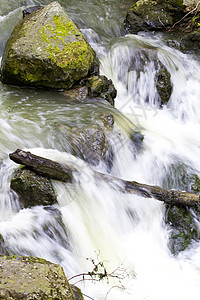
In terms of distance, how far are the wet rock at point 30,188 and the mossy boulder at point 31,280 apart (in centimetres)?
143

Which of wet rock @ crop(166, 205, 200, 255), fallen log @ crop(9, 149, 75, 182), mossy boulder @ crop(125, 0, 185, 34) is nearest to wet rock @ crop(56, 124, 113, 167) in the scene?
fallen log @ crop(9, 149, 75, 182)

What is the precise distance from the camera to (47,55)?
6012 millimetres

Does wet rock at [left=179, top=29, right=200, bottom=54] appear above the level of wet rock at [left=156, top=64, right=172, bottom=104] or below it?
above

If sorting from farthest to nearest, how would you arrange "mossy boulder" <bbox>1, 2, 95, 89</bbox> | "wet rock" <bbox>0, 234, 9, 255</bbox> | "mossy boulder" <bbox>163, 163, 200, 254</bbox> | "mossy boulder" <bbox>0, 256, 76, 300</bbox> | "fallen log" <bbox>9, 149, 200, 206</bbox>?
"mossy boulder" <bbox>1, 2, 95, 89</bbox> → "mossy boulder" <bbox>163, 163, 200, 254</bbox> → "fallen log" <bbox>9, 149, 200, 206</bbox> → "wet rock" <bbox>0, 234, 9, 255</bbox> → "mossy boulder" <bbox>0, 256, 76, 300</bbox>

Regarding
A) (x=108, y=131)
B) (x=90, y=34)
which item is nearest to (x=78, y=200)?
(x=108, y=131)

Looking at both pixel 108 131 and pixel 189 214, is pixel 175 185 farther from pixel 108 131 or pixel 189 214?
pixel 108 131

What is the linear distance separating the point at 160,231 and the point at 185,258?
408 millimetres

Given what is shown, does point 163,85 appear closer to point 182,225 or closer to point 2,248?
point 182,225

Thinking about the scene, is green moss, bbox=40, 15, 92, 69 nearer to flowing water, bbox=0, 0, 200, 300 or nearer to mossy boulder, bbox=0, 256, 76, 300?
flowing water, bbox=0, 0, 200, 300

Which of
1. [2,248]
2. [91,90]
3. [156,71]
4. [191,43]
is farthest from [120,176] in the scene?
[191,43]

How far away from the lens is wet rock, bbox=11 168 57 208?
410cm

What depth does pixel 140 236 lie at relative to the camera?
4605 millimetres

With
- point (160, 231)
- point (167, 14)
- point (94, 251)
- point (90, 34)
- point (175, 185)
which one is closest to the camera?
point (94, 251)

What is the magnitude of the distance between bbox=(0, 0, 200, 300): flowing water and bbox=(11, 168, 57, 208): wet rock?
8 cm
